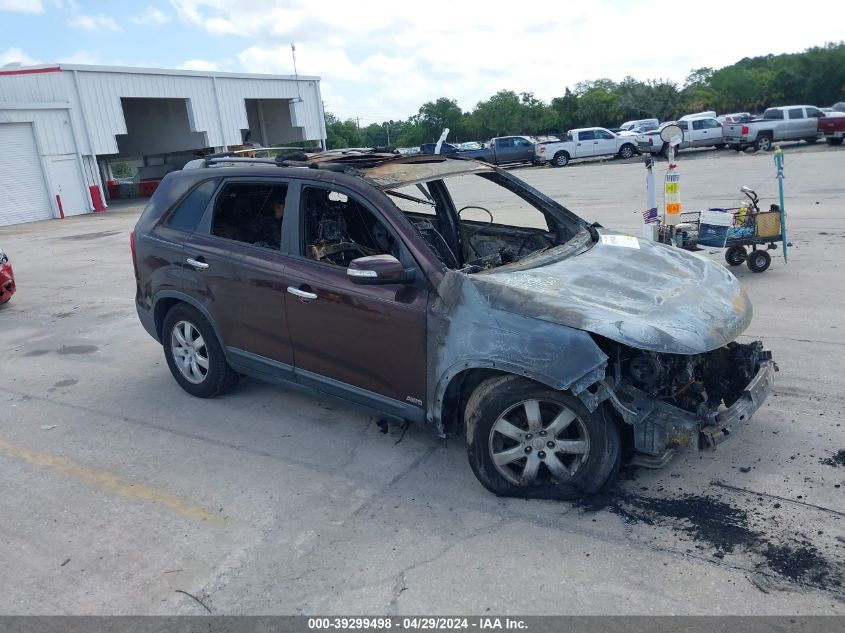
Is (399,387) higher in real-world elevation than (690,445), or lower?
higher

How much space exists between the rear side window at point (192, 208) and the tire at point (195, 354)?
0.63 meters

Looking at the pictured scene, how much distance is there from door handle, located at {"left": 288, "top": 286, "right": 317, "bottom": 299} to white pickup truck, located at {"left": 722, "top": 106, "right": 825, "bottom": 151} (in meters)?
31.5

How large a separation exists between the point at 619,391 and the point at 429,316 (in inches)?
43.4

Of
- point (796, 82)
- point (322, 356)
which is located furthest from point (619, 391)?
point (796, 82)

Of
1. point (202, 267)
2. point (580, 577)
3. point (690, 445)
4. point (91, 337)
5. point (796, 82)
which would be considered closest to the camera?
point (580, 577)

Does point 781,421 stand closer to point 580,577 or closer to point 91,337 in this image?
point 580,577

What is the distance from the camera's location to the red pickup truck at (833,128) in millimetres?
29375

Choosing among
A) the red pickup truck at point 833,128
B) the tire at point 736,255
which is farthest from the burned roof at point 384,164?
the red pickup truck at point 833,128

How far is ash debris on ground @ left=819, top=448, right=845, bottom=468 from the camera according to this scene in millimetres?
3961

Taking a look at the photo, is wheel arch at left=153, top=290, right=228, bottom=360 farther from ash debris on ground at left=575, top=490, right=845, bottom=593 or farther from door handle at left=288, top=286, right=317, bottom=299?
ash debris on ground at left=575, top=490, right=845, bottom=593

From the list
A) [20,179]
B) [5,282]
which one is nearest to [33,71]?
[20,179]

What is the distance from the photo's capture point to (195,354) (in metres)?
5.54

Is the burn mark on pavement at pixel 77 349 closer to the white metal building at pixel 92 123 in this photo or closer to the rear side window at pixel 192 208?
the rear side window at pixel 192 208

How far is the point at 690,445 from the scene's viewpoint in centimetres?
354
